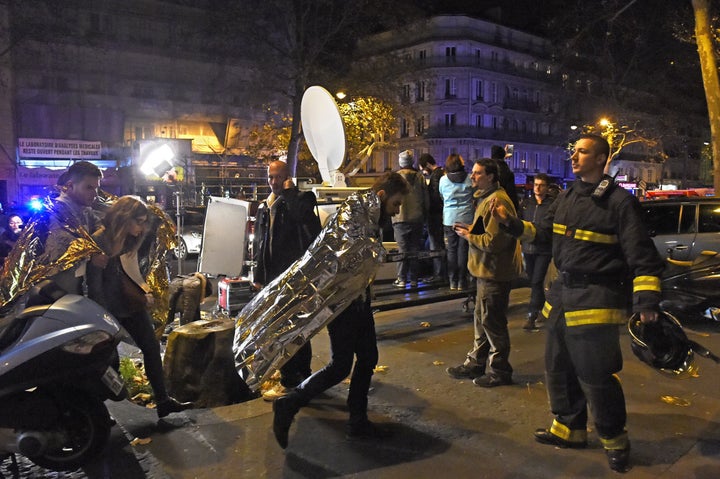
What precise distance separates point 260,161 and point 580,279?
30.0 metres

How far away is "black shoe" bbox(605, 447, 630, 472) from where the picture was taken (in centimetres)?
350

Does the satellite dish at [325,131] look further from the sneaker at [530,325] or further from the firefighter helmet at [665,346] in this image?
the firefighter helmet at [665,346]

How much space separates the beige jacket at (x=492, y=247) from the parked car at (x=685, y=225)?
17.0 ft

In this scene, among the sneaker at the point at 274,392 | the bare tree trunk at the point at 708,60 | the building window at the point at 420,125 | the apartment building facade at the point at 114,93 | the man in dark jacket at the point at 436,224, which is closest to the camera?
the sneaker at the point at 274,392

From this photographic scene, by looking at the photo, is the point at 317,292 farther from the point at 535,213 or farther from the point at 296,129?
the point at 296,129

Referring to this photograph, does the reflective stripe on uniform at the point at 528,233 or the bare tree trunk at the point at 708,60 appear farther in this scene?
the bare tree trunk at the point at 708,60

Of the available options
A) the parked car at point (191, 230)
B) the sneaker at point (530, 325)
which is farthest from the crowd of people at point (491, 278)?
the parked car at point (191, 230)

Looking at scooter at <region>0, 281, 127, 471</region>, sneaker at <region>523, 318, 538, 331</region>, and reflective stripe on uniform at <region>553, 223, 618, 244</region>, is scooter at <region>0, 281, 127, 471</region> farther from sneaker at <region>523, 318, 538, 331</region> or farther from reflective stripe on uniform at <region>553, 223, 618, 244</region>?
sneaker at <region>523, 318, 538, 331</region>

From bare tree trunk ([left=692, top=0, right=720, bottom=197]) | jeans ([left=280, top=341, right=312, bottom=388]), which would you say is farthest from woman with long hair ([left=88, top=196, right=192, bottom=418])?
bare tree trunk ([left=692, top=0, right=720, bottom=197])

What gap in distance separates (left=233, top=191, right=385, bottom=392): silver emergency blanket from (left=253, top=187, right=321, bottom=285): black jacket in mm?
1103

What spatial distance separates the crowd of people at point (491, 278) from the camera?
3.48 metres

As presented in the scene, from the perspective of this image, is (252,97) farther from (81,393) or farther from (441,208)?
(81,393)

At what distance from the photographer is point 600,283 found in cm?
351

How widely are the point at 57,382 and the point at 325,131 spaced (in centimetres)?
664
